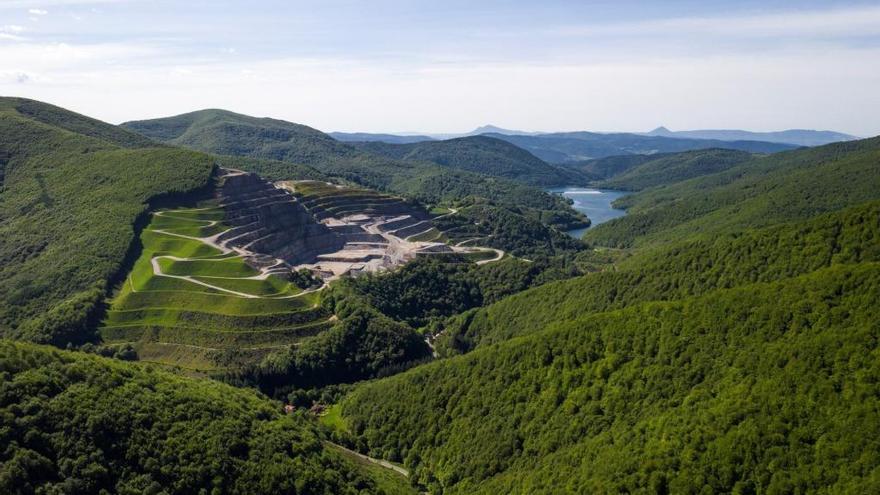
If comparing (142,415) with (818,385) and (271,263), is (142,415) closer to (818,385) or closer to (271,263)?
(818,385)

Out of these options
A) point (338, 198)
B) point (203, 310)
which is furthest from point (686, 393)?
point (338, 198)

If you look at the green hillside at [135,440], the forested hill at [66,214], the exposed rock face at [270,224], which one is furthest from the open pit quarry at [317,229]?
the green hillside at [135,440]

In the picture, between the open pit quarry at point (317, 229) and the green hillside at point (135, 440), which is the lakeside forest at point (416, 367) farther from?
the open pit quarry at point (317, 229)

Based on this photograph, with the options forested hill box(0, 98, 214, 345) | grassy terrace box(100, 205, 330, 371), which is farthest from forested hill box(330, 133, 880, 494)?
forested hill box(0, 98, 214, 345)

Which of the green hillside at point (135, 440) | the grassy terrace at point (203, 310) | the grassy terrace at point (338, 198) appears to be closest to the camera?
the green hillside at point (135, 440)

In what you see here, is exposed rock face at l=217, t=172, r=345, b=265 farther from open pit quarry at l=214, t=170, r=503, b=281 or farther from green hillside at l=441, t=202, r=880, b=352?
green hillside at l=441, t=202, r=880, b=352
